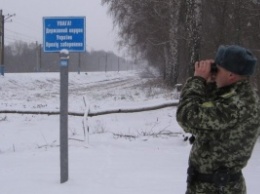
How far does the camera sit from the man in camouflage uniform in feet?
8.93

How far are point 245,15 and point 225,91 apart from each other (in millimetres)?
10429

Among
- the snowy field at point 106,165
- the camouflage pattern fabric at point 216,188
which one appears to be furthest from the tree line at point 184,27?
the camouflage pattern fabric at point 216,188

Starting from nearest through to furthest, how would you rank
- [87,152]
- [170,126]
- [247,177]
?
[247,177]
[87,152]
[170,126]

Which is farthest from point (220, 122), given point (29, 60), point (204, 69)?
point (29, 60)

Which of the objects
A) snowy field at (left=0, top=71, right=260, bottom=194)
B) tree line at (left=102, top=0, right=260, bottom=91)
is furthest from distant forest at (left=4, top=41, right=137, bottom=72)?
snowy field at (left=0, top=71, right=260, bottom=194)

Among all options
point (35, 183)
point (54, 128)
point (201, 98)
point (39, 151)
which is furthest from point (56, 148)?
point (201, 98)

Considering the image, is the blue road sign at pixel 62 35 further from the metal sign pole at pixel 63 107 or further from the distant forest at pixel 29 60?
the distant forest at pixel 29 60

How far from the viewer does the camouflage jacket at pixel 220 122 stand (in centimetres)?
271

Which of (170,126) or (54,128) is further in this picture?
(54,128)

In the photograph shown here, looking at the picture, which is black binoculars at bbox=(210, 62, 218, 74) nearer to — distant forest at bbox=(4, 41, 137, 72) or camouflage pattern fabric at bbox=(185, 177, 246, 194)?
camouflage pattern fabric at bbox=(185, 177, 246, 194)

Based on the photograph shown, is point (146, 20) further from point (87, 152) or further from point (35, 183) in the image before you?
point (35, 183)

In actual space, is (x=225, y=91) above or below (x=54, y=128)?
above

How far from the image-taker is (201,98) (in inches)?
111

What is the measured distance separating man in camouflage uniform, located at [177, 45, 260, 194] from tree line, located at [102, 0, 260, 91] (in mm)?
8416
